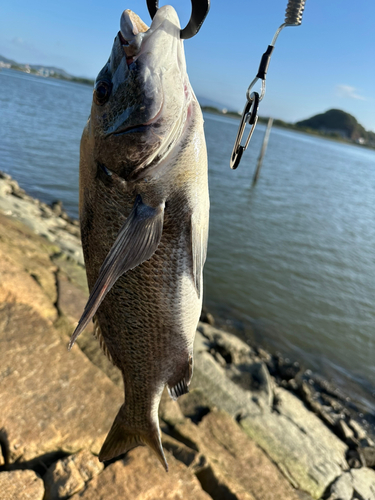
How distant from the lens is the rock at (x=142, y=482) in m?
2.51

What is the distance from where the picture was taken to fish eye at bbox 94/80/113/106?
1656mm

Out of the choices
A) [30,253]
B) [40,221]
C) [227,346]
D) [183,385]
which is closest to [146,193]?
[183,385]

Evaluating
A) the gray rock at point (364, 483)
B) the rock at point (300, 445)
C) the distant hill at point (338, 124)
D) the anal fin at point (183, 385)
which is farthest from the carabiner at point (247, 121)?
the distant hill at point (338, 124)

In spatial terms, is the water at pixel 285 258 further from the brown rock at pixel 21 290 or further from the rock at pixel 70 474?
the rock at pixel 70 474

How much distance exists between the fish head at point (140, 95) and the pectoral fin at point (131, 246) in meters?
0.21

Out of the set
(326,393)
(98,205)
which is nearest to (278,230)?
(326,393)

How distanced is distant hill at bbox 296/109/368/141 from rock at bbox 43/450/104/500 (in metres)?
143

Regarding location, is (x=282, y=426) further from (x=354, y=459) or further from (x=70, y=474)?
(x=70, y=474)

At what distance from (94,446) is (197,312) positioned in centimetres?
170

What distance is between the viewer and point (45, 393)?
3.11 metres

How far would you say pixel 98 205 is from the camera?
1.84m

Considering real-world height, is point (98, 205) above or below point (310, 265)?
above

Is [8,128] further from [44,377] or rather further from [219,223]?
[44,377]

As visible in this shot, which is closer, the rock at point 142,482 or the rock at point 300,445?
the rock at point 142,482
